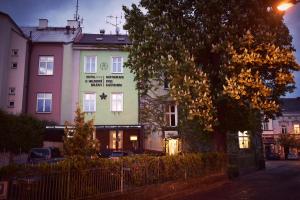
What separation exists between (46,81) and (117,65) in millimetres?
6514

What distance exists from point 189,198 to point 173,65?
263 inches

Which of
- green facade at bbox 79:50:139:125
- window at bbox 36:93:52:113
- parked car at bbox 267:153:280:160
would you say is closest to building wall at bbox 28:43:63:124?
window at bbox 36:93:52:113

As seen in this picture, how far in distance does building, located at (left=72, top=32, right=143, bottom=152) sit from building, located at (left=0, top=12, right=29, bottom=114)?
172 inches

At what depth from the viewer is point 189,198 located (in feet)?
51.0

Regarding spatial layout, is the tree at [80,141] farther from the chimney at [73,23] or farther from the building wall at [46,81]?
the chimney at [73,23]

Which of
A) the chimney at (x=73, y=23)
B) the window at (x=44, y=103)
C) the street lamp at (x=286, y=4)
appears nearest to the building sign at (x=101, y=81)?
the window at (x=44, y=103)

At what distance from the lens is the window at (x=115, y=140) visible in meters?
32.9

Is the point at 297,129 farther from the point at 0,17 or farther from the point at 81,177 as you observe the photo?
the point at 81,177

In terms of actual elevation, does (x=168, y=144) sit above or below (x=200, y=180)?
above

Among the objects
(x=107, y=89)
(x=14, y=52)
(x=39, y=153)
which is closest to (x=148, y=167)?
(x=39, y=153)

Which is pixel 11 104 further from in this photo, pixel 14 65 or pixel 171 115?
pixel 171 115

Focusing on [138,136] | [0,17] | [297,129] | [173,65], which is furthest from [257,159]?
[297,129]

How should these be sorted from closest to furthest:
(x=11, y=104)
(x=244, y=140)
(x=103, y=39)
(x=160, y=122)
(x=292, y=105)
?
(x=160, y=122) < (x=11, y=104) < (x=103, y=39) < (x=244, y=140) < (x=292, y=105)

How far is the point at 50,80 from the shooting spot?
108ft
